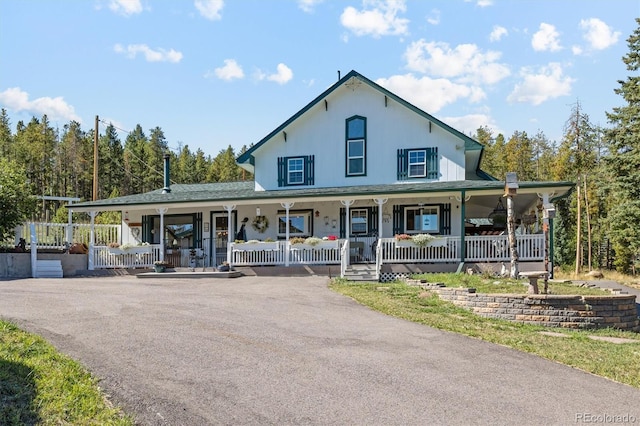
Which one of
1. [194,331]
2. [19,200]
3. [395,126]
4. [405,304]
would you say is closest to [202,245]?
[19,200]

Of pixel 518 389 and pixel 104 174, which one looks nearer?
pixel 518 389

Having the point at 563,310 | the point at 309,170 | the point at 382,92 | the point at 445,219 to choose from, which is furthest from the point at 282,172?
the point at 563,310

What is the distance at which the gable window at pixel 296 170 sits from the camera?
2158cm

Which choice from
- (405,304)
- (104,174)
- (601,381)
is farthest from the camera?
(104,174)

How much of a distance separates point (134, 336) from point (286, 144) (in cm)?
1530

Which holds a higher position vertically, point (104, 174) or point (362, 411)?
point (104, 174)

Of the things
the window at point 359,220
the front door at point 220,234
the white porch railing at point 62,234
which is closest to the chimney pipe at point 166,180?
the white porch railing at point 62,234

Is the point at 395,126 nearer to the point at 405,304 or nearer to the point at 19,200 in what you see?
the point at 405,304

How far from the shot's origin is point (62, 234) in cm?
2131

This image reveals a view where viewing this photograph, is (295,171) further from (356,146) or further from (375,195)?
(375,195)

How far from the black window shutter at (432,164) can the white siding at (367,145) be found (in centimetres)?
16

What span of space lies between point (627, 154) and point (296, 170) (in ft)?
66.7

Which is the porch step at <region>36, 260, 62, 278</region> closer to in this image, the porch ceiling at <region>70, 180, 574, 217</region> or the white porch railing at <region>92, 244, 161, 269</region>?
the white porch railing at <region>92, 244, 161, 269</region>

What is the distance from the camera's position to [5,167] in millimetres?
20312
